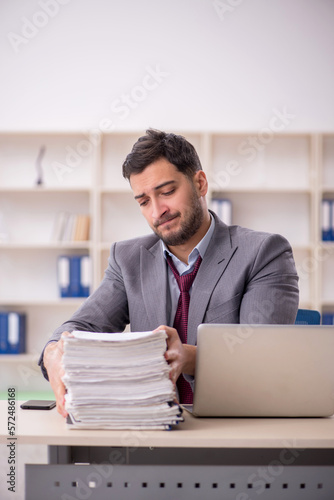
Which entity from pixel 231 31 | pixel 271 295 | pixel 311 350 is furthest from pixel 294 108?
pixel 311 350

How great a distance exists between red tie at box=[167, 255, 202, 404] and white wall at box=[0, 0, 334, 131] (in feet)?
8.68

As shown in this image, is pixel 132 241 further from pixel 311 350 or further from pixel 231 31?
pixel 231 31

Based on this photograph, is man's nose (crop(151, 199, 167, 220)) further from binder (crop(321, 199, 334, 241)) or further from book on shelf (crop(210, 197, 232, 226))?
binder (crop(321, 199, 334, 241))

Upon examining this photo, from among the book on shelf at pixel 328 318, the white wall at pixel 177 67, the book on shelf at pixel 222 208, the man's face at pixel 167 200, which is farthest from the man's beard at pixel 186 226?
the white wall at pixel 177 67

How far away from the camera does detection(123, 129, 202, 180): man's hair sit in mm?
1732

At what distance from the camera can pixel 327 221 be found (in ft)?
13.1

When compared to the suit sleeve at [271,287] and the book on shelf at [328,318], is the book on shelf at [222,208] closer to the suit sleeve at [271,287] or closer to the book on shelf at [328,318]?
the book on shelf at [328,318]

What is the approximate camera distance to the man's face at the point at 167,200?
1.73 meters

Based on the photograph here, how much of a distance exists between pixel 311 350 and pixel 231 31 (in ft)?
11.8

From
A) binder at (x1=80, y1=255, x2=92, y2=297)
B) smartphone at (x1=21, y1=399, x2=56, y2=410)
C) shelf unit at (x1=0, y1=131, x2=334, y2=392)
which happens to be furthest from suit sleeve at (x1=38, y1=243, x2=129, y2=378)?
shelf unit at (x1=0, y1=131, x2=334, y2=392)

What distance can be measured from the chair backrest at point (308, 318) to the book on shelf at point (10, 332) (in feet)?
8.21

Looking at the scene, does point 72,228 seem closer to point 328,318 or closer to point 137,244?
point 328,318

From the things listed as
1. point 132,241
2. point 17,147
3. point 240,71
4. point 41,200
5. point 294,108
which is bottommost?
point 132,241

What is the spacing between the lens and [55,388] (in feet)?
3.98
